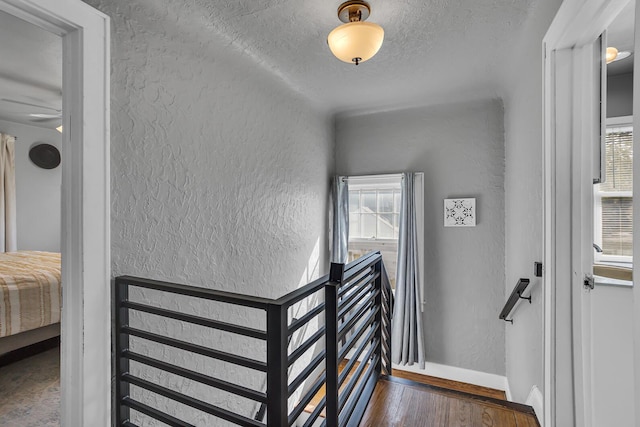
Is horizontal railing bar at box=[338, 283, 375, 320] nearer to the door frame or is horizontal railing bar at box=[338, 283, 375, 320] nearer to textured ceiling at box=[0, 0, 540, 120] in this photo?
the door frame

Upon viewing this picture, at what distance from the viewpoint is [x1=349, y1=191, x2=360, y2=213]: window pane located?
351cm

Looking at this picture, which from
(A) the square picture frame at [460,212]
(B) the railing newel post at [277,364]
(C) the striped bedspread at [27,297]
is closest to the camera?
(B) the railing newel post at [277,364]

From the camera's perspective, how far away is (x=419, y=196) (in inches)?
120

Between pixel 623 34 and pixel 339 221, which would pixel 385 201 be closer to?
pixel 339 221

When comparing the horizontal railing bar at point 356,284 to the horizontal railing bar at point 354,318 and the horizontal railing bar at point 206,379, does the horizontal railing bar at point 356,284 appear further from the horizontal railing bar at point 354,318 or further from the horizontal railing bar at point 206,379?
the horizontal railing bar at point 206,379

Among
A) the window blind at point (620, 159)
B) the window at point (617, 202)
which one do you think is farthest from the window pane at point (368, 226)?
the window blind at point (620, 159)

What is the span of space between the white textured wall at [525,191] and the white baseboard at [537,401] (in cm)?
5

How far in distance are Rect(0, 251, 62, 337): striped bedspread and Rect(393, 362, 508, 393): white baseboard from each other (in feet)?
9.95

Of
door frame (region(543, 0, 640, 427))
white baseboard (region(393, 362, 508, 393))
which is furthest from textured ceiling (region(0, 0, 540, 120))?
white baseboard (region(393, 362, 508, 393))

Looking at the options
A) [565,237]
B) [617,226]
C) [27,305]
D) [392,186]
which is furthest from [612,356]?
[27,305]

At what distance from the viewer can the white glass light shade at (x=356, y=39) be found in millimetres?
1478

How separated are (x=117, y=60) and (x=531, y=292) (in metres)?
2.51

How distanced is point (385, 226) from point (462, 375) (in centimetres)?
160

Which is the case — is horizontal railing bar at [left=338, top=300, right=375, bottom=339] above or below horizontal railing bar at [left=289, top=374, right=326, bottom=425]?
above
